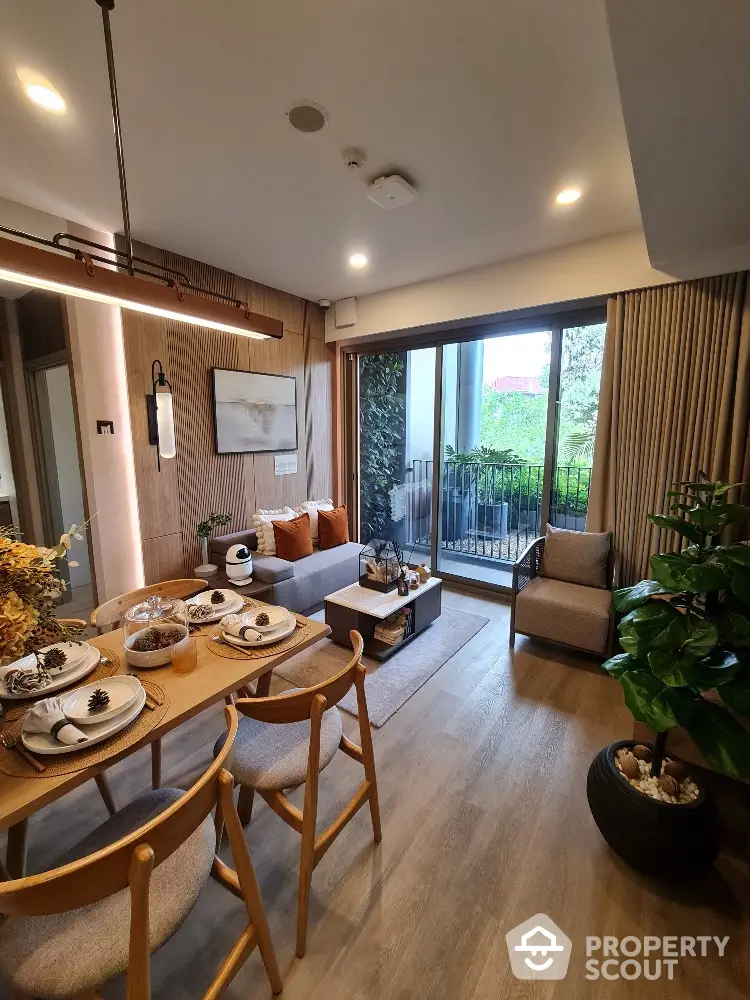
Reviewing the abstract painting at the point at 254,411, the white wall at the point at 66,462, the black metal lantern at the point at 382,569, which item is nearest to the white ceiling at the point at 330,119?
the abstract painting at the point at 254,411

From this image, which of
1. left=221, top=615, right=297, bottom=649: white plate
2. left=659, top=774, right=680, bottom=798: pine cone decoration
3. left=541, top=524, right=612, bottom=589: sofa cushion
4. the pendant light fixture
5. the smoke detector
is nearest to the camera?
the pendant light fixture

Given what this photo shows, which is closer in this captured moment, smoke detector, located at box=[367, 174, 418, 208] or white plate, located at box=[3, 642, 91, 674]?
Answer: white plate, located at box=[3, 642, 91, 674]

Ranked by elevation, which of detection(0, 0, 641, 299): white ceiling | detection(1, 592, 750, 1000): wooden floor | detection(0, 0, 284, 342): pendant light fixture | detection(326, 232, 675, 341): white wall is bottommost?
detection(1, 592, 750, 1000): wooden floor

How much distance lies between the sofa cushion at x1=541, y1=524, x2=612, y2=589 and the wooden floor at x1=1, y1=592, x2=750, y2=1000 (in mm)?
1044

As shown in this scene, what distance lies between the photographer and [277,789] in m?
1.32

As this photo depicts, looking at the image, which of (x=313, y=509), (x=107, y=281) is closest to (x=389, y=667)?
(x=313, y=509)

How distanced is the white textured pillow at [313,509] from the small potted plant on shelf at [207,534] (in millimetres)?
768

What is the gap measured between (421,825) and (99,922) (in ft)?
3.82

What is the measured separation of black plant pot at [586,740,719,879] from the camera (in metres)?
1.37

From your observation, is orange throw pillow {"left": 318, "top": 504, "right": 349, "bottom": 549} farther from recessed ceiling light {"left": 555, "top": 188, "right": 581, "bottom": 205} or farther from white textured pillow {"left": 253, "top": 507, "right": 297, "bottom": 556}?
recessed ceiling light {"left": 555, "top": 188, "right": 581, "bottom": 205}

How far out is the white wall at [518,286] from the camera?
115 inches

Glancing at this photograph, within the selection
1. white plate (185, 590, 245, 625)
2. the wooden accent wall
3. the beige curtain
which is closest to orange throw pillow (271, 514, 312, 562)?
the wooden accent wall

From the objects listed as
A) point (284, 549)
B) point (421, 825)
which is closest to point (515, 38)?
point (421, 825)

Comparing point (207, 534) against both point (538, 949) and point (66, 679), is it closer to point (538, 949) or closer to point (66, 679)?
point (66, 679)
